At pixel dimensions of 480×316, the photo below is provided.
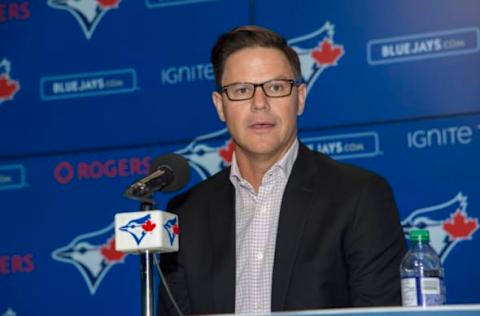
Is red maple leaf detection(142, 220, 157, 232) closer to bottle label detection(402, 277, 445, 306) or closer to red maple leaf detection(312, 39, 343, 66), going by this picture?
bottle label detection(402, 277, 445, 306)

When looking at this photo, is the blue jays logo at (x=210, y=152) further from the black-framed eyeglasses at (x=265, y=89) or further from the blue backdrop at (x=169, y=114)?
the black-framed eyeglasses at (x=265, y=89)

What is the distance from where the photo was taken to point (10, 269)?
15.1ft

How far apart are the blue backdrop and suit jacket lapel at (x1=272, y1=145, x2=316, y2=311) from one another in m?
1.09

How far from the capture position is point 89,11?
4.70 m

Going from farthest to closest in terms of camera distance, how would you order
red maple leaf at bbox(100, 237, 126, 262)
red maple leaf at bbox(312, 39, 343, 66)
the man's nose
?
red maple leaf at bbox(100, 237, 126, 262) < red maple leaf at bbox(312, 39, 343, 66) < the man's nose

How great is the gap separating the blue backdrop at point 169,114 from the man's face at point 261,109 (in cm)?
115

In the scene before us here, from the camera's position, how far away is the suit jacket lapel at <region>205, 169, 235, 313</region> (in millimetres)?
2881

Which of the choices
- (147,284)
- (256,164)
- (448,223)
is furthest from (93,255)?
(147,284)

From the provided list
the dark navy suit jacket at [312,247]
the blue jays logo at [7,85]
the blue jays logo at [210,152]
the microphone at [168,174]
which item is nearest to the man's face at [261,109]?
the dark navy suit jacket at [312,247]

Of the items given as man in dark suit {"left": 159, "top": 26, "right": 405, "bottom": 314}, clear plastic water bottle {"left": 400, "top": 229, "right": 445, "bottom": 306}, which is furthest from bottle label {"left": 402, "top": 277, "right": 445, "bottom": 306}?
man in dark suit {"left": 159, "top": 26, "right": 405, "bottom": 314}

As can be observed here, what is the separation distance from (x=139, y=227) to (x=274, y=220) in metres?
0.74

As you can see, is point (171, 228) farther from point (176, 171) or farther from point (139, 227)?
point (176, 171)

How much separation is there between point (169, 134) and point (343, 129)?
0.78 metres

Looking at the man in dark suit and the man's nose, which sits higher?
the man's nose
